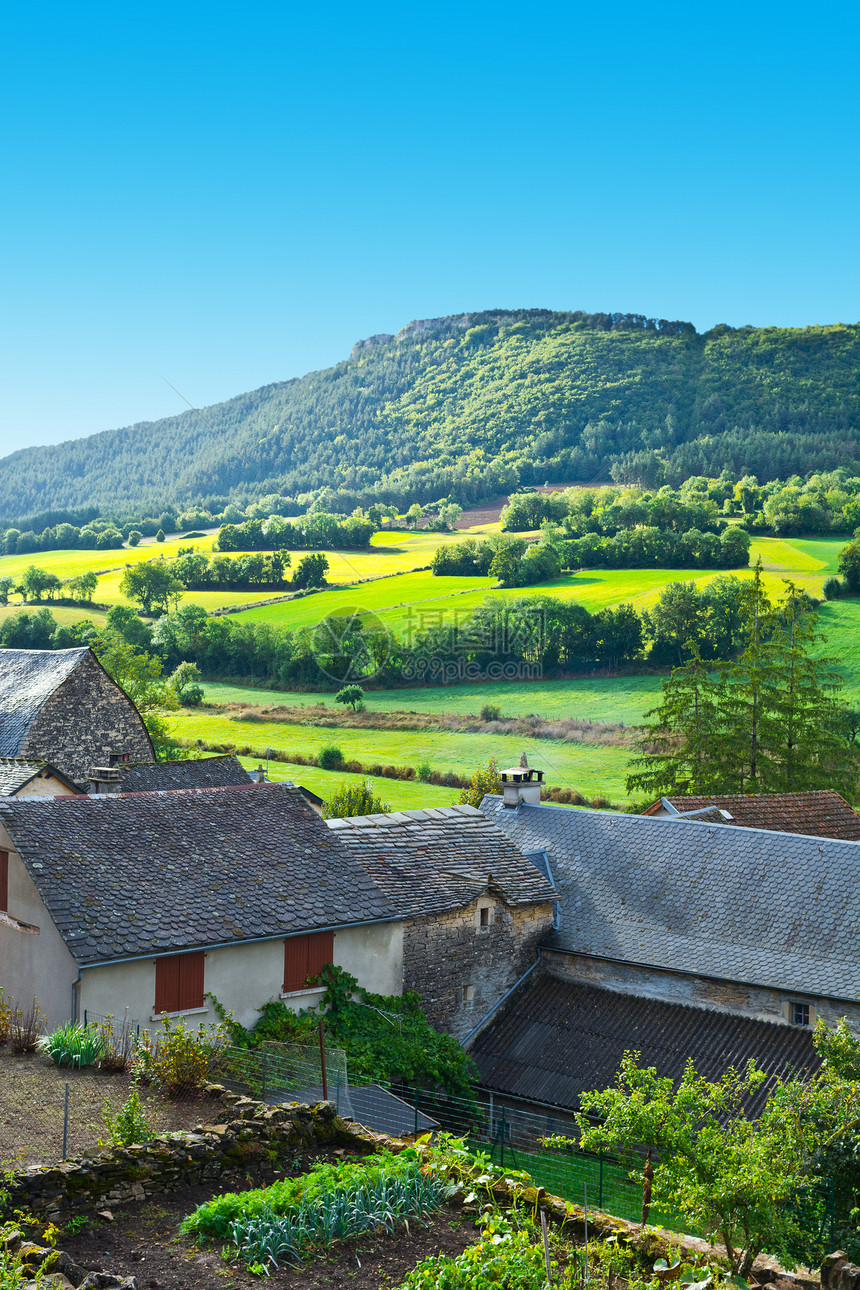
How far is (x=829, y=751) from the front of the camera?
51375 mm

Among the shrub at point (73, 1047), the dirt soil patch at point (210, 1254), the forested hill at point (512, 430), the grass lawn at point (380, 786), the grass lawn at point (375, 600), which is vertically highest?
the forested hill at point (512, 430)

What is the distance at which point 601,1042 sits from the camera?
24.9 m

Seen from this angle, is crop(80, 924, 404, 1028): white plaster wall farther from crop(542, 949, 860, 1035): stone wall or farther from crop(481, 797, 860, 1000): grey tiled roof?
crop(481, 797, 860, 1000): grey tiled roof

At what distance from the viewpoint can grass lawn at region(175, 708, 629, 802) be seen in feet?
212

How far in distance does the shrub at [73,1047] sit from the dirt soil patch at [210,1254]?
494 centimetres

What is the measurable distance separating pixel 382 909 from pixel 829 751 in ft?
114

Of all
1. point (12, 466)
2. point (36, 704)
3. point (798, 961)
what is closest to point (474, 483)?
point (12, 466)

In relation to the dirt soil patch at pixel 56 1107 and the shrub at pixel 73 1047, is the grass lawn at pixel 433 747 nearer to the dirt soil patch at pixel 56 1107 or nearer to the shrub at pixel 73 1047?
the shrub at pixel 73 1047

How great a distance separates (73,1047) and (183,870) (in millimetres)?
6151

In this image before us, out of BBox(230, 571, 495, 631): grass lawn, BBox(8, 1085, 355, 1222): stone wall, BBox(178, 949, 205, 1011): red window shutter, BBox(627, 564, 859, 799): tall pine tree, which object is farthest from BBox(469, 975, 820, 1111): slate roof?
BBox(230, 571, 495, 631): grass lawn

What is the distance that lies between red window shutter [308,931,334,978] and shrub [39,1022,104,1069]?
610cm

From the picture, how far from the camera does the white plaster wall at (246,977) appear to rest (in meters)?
19.2

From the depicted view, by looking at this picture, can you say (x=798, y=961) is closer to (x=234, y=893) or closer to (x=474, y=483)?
(x=234, y=893)

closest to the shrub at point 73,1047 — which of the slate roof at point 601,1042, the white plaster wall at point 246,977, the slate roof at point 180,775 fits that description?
the white plaster wall at point 246,977
